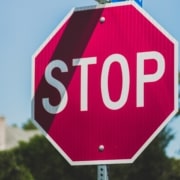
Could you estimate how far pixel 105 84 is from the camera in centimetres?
317

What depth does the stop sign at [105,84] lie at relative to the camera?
3098mm

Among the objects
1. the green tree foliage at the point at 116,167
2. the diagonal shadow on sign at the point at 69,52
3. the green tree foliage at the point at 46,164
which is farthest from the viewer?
the green tree foliage at the point at 46,164

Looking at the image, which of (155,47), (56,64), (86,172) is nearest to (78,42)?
(56,64)

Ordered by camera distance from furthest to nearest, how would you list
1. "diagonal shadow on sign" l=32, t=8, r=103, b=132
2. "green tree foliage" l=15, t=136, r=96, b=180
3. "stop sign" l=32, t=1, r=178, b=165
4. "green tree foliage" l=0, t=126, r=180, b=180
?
"green tree foliage" l=15, t=136, r=96, b=180 → "green tree foliage" l=0, t=126, r=180, b=180 → "diagonal shadow on sign" l=32, t=8, r=103, b=132 → "stop sign" l=32, t=1, r=178, b=165

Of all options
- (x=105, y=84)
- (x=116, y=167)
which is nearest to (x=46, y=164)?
(x=116, y=167)

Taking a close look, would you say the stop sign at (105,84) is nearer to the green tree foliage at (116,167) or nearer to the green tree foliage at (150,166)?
the green tree foliage at (116,167)

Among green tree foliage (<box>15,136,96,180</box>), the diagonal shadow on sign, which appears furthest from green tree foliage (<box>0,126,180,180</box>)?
the diagonal shadow on sign

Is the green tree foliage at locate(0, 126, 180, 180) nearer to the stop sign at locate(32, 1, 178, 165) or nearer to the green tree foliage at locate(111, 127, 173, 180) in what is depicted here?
the green tree foliage at locate(111, 127, 173, 180)

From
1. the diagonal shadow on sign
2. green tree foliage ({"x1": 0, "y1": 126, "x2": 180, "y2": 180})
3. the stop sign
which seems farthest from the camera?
green tree foliage ({"x1": 0, "y1": 126, "x2": 180, "y2": 180})

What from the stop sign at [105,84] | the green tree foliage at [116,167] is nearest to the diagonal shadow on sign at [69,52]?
the stop sign at [105,84]

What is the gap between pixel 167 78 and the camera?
10.1 ft

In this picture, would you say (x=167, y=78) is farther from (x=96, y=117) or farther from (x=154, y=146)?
(x=154, y=146)

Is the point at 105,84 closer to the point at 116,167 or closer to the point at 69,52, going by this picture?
the point at 69,52

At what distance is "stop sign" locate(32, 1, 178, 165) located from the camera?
10.2 ft
